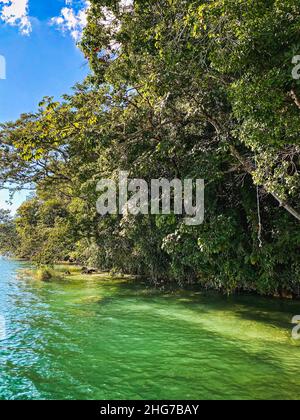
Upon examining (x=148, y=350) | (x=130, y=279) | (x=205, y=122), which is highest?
(x=205, y=122)

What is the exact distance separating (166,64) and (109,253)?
11241 mm

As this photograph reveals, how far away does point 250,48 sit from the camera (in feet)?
17.3

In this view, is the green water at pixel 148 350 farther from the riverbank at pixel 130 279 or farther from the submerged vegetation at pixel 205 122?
the submerged vegetation at pixel 205 122

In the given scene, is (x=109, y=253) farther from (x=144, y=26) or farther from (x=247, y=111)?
(x=247, y=111)

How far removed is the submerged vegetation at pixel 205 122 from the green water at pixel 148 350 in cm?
163

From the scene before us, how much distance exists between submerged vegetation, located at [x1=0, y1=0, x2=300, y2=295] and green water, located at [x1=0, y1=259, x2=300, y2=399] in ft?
5.34

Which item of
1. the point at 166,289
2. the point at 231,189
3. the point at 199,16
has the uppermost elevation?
the point at 199,16

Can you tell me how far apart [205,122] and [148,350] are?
20.7 feet

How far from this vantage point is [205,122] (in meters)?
9.80

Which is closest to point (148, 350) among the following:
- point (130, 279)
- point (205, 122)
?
point (205, 122)

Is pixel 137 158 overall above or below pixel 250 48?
below

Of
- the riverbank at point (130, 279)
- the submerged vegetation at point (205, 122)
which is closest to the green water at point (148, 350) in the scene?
the riverbank at point (130, 279)

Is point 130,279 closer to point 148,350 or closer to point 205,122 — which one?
point 205,122

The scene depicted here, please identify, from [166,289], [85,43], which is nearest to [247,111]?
[85,43]
